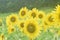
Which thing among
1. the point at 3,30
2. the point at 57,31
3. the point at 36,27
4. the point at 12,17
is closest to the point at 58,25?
the point at 57,31

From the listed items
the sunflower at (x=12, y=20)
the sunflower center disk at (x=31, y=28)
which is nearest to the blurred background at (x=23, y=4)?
the sunflower at (x=12, y=20)

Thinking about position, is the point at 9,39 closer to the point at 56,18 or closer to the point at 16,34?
the point at 16,34

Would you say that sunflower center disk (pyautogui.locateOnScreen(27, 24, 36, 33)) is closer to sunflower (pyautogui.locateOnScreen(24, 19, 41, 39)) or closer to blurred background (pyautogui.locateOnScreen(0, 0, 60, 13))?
sunflower (pyautogui.locateOnScreen(24, 19, 41, 39))

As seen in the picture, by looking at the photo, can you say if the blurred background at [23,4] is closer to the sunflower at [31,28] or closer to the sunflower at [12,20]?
the sunflower at [12,20]

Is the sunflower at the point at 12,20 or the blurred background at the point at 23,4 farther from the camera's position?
the blurred background at the point at 23,4

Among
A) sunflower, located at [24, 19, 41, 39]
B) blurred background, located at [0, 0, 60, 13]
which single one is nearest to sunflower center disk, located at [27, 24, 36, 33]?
sunflower, located at [24, 19, 41, 39]

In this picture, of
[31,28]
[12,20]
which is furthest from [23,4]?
[31,28]
